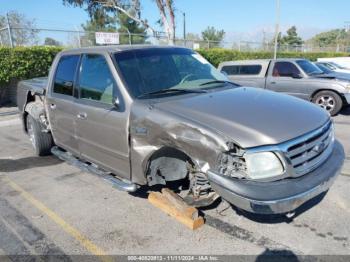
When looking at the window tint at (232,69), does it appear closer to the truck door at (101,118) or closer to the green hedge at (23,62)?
the green hedge at (23,62)

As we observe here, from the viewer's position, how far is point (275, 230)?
11.0 ft

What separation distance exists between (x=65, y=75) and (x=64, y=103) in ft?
1.45

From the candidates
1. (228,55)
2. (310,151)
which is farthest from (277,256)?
(228,55)

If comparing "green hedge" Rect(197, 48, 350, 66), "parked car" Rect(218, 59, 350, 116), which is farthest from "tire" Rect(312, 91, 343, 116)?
"green hedge" Rect(197, 48, 350, 66)

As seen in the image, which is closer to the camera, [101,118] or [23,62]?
[101,118]

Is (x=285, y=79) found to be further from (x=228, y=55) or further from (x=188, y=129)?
(x=228, y=55)

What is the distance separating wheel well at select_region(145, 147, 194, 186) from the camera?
338 centimetres

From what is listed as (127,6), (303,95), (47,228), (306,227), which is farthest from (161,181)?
(127,6)

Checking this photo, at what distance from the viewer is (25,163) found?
18.8 feet

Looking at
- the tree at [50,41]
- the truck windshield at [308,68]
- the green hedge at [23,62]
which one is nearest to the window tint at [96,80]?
the truck windshield at [308,68]

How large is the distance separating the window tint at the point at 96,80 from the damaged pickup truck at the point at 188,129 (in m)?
0.01

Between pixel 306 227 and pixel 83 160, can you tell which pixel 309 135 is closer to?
pixel 306 227

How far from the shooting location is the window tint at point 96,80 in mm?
3820

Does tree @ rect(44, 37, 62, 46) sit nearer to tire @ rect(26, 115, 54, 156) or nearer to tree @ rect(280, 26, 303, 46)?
tire @ rect(26, 115, 54, 156)
